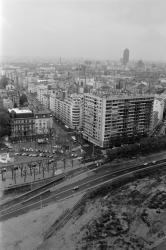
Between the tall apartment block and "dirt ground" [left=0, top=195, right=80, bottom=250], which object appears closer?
"dirt ground" [left=0, top=195, right=80, bottom=250]

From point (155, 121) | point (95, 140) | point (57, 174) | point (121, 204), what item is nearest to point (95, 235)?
point (121, 204)

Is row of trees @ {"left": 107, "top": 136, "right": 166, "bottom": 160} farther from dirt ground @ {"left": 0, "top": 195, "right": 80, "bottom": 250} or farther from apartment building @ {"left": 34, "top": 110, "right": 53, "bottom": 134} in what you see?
apartment building @ {"left": 34, "top": 110, "right": 53, "bottom": 134}

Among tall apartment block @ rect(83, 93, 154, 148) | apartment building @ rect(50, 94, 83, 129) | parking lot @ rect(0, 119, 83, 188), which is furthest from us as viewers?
apartment building @ rect(50, 94, 83, 129)

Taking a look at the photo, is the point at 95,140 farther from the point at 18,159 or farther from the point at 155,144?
the point at 18,159

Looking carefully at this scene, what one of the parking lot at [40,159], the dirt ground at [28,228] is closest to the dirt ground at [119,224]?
the dirt ground at [28,228]

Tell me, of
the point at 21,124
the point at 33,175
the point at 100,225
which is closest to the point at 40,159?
the point at 33,175

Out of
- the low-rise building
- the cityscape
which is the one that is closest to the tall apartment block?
the cityscape

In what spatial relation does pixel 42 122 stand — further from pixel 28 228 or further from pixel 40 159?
pixel 28 228
